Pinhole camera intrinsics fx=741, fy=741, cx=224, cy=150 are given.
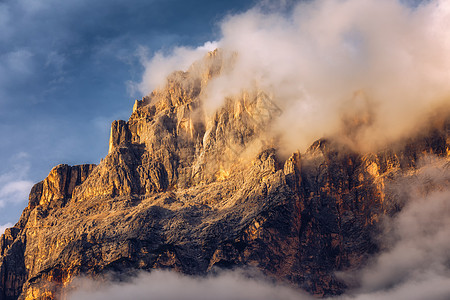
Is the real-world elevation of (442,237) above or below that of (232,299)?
above

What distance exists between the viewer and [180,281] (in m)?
199

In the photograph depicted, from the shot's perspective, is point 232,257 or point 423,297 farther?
point 232,257

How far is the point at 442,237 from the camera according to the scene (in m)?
198

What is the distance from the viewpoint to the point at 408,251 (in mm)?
199625

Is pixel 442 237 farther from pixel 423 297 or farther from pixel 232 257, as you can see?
pixel 232 257

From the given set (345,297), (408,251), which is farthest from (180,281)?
(408,251)

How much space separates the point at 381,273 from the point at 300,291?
22.4 meters

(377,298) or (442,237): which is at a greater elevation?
(442,237)

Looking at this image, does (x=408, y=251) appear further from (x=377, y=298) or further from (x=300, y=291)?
(x=300, y=291)

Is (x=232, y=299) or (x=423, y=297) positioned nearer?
(x=423, y=297)

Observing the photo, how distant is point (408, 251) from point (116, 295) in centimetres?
7911

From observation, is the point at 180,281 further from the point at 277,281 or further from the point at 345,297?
the point at 345,297

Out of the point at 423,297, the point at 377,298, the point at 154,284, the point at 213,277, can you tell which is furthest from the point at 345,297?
the point at 154,284

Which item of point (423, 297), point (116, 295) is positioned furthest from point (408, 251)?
point (116, 295)
